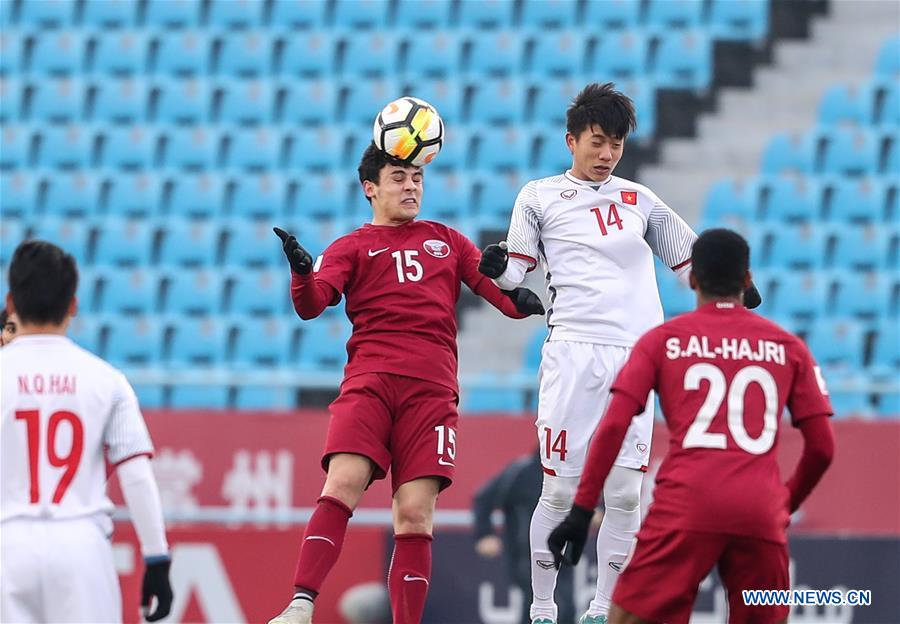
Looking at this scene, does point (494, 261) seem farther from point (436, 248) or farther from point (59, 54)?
point (59, 54)

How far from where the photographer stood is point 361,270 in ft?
21.8

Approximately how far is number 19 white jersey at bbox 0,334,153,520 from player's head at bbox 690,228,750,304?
206cm

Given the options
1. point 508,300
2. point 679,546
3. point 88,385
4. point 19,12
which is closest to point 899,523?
point 508,300

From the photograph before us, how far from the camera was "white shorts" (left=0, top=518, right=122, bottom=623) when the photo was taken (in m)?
4.92

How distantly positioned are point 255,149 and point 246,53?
1.42 metres

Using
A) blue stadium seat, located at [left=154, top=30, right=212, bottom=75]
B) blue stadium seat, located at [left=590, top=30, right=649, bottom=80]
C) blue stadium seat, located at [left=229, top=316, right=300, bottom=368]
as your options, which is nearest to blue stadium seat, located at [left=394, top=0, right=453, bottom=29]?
blue stadium seat, located at [left=590, top=30, right=649, bottom=80]

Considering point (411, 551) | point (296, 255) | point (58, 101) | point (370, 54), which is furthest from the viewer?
point (58, 101)

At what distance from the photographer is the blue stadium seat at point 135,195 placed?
53.8ft

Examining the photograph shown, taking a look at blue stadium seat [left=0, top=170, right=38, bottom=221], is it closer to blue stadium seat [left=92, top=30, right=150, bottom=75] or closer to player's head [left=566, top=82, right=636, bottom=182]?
blue stadium seat [left=92, top=30, right=150, bottom=75]

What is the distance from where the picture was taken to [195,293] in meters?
15.4

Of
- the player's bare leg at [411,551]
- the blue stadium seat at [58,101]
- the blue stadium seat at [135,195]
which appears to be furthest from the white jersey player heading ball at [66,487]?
the blue stadium seat at [58,101]

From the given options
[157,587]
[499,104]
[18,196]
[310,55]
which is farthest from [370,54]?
[157,587]

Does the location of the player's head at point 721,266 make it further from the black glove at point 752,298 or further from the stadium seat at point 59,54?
the stadium seat at point 59,54

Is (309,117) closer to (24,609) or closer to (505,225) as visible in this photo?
(505,225)
